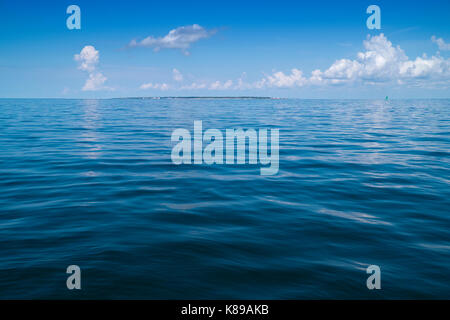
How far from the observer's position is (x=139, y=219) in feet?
26.9

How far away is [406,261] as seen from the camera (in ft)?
20.2

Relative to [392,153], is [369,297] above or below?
below

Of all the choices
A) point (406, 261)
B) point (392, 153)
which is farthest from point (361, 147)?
point (406, 261)

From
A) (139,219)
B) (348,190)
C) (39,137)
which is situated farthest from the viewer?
(39,137)

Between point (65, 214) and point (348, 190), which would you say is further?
point (348, 190)

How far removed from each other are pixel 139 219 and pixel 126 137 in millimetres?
16690
